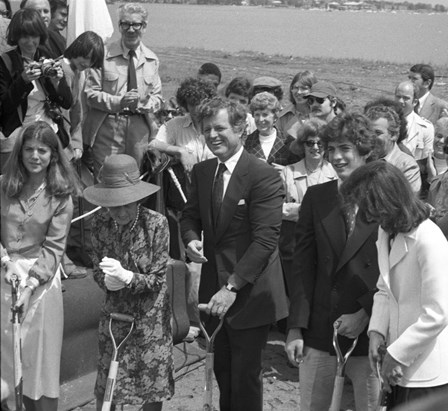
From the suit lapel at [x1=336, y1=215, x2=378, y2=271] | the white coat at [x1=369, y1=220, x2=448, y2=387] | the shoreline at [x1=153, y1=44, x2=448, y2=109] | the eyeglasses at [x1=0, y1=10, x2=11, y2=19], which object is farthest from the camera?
the shoreline at [x1=153, y1=44, x2=448, y2=109]

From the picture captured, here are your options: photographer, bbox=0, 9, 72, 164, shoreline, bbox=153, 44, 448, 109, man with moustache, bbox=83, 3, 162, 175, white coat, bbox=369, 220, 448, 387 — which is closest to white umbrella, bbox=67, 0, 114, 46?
man with moustache, bbox=83, 3, 162, 175

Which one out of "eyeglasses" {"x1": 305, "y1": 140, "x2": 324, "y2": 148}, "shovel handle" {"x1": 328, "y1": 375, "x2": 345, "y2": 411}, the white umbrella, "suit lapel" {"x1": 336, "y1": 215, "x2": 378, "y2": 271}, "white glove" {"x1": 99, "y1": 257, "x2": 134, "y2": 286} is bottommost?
"shovel handle" {"x1": 328, "y1": 375, "x2": 345, "y2": 411}

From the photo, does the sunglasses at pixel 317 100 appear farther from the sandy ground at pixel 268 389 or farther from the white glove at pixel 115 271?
the white glove at pixel 115 271

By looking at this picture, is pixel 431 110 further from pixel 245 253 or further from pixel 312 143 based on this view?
pixel 245 253

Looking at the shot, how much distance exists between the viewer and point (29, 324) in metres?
5.09

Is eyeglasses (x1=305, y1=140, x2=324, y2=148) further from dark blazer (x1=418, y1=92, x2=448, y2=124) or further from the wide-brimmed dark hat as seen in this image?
dark blazer (x1=418, y1=92, x2=448, y2=124)

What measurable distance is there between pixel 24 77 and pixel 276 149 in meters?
2.03

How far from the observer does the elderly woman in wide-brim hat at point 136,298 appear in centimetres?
482

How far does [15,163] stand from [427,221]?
2.45 metres

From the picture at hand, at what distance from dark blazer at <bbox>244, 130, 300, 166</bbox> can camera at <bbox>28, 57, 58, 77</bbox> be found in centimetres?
166

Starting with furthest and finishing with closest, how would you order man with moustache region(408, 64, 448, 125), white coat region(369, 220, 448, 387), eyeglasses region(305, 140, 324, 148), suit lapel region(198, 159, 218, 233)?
man with moustache region(408, 64, 448, 125) < eyeglasses region(305, 140, 324, 148) < suit lapel region(198, 159, 218, 233) < white coat region(369, 220, 448, 387)

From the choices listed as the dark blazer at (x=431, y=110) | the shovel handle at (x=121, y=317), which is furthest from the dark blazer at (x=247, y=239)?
the dark blazer at (x=431, y=110)

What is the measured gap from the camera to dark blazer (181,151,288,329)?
495 centimetres

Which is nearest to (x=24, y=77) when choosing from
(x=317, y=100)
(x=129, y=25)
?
(x=129, y=25)
